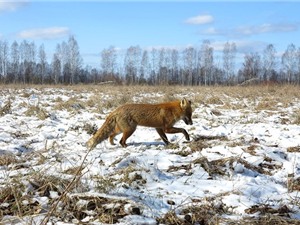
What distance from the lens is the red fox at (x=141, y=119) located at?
25.2ft

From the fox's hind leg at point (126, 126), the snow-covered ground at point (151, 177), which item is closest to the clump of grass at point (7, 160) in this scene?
the snow-covered ground at point (151, 177)

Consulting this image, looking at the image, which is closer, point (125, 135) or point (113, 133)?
point (125, 135)

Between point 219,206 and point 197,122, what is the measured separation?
21.1 feet

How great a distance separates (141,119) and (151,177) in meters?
3.23

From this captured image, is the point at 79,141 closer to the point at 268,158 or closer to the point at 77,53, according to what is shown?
the point at 268,158

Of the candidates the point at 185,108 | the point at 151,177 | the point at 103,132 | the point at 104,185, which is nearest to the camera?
the point at 104,185

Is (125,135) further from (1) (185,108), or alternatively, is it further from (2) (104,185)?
(2) (104,185)

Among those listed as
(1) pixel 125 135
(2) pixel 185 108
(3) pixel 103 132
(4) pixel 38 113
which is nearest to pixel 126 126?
(1) pixel 125 135

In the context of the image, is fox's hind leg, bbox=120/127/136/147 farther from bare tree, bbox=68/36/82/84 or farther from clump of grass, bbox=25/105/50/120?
bare tree, bbox=68/36/82/84

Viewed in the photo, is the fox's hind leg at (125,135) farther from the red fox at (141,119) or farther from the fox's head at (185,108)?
the fox's head at (185,108)

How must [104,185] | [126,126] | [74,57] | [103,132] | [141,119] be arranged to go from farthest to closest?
[74,57] < [141,119] < [126,126] < [103,132] < [104,185]

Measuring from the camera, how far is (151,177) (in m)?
4.88

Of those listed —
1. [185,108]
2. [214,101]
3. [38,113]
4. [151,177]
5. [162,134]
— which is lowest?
[151,177]

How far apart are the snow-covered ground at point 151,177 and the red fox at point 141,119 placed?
252mm
